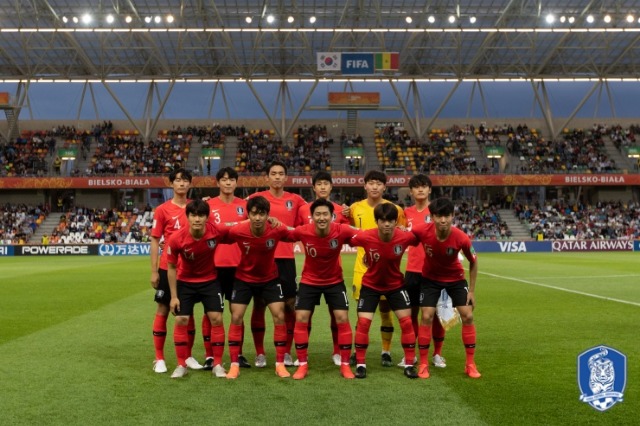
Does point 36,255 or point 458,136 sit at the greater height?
point 458,136

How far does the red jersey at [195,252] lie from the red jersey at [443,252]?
2.15 meters

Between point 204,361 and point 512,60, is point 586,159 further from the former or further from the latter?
point 204,361

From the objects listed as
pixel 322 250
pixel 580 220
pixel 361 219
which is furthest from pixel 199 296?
pixel 580 220

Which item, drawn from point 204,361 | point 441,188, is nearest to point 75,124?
point 441,188

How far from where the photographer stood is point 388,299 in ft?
22.9

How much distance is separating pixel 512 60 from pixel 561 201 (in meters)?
11.3

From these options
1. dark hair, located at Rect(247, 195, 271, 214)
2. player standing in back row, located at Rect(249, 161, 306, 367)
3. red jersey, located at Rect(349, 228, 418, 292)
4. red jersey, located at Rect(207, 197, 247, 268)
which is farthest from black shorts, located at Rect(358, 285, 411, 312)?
red jersey, located at Rect(207, 197, 247, 268)

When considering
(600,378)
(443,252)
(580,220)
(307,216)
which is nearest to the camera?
(600,378)

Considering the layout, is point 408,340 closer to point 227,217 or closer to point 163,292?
point 227,217

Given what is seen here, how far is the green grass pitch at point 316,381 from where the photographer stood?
5.34m

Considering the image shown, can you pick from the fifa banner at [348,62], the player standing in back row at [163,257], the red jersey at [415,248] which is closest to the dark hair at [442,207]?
the red jersey at [415,248]

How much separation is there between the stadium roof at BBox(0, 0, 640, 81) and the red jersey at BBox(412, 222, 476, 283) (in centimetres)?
3191

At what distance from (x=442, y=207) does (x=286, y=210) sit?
2.07 metres

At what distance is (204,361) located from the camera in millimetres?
7609
